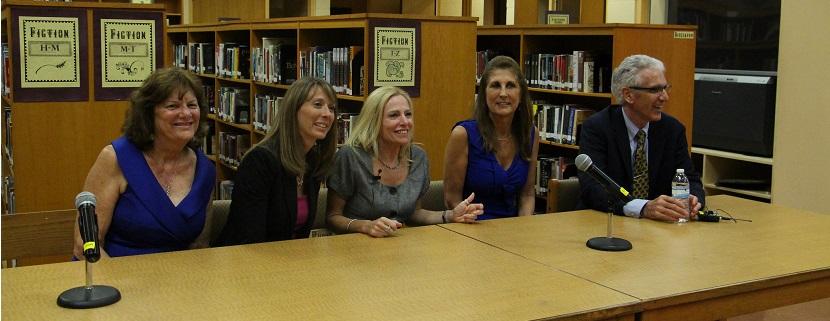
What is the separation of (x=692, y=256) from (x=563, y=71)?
3424mm

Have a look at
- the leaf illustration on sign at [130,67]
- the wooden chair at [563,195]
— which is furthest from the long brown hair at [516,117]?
the leaf illustration on sign at [130,67]

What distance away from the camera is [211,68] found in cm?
798

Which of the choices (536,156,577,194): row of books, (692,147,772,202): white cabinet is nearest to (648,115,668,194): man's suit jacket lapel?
(536,156,577,194): row of books

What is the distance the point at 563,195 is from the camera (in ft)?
12.0

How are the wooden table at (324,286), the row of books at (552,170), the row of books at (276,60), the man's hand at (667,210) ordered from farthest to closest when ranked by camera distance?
the row of books at (276,60) < the row of books at (552,170) < the man's hand at (667,210) < the wooden table at (324,286)

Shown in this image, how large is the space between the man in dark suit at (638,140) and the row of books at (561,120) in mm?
2208

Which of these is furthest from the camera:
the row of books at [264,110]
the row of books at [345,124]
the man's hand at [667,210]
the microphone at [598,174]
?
the row of books at [264,110]

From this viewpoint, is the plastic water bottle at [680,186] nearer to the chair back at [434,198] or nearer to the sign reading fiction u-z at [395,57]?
Result: the chair back at [434,198]

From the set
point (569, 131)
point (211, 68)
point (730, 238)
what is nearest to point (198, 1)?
point (211, 68)

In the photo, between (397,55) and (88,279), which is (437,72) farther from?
(88,279)

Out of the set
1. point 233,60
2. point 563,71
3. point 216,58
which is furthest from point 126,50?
point 216,58

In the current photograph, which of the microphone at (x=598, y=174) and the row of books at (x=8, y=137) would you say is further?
the row of books at (x=8, y=137)

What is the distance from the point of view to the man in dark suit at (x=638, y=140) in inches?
133

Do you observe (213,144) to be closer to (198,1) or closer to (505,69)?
(198,1)
